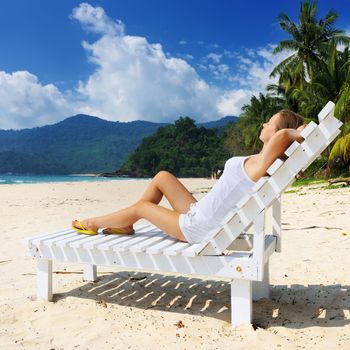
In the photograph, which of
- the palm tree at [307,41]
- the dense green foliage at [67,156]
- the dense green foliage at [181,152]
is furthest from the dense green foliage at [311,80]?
Result: the dense green foliage at [67,156]

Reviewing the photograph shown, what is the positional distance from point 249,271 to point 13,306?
1.99 meters

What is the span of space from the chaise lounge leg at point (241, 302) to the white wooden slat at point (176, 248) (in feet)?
1.46

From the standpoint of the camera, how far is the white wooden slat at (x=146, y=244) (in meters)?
3.06

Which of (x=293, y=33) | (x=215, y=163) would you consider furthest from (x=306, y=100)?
(x=215, y=163)

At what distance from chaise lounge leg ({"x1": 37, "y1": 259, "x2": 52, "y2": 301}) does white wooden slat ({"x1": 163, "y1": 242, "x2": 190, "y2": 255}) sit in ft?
3.71

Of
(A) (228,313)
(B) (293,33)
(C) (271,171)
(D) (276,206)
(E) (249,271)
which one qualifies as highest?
(B) (293,33)

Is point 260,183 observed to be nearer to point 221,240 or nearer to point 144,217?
point 221,240

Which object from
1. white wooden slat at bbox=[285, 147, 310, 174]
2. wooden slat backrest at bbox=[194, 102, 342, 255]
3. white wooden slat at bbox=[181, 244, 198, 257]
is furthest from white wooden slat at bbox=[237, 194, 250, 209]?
white wooden slat at bbox=[181, 244, 198, 257]

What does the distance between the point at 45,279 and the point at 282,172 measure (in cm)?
216

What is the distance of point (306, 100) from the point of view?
84.7ft

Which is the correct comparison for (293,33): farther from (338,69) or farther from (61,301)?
(61,301)

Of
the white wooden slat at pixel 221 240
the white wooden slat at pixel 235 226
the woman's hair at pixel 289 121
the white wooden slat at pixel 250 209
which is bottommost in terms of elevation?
the white wooden slat at pixel 221 240

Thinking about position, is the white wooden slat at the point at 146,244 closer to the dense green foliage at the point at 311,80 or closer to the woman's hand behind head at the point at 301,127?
the woman's hand behind head at the point at 301,127

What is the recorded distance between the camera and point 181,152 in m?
85.5
